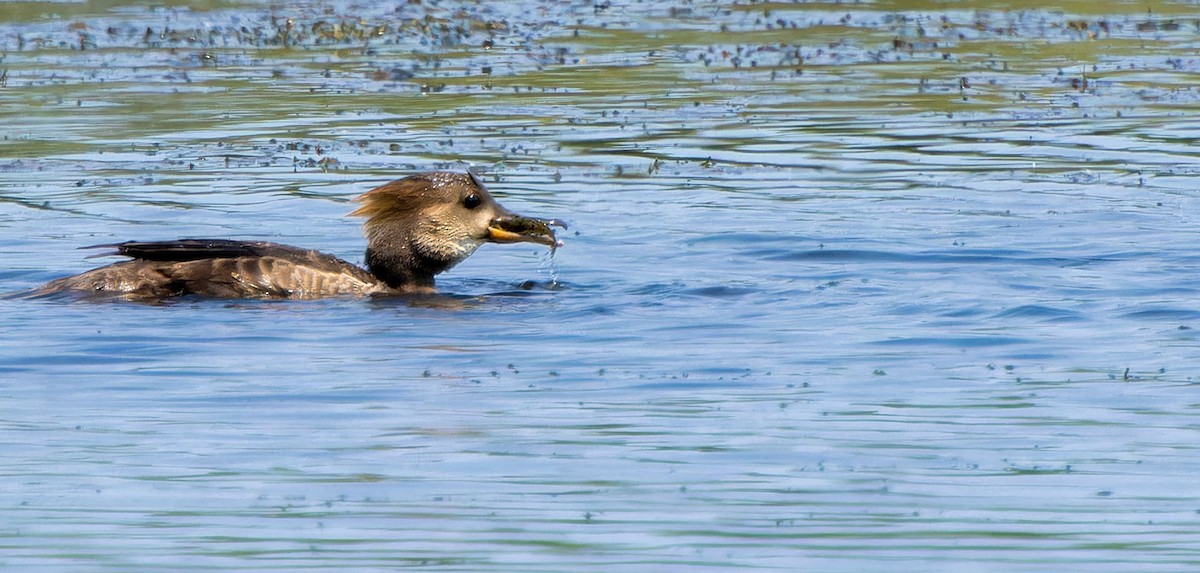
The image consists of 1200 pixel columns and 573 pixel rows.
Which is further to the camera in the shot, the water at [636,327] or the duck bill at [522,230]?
the duck bill at [522,230]

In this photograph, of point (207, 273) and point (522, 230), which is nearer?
point (207, 273)

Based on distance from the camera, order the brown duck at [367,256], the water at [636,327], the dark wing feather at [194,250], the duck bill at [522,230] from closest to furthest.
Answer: the water at [636,327], the dark wing feather at [194,250], the brown duck at [367,256], the duck bill at [522,230]

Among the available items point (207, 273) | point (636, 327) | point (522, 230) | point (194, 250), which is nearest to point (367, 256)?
point (522, 230)

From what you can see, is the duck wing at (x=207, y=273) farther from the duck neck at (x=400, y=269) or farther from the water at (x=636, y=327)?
the duck neck at (x=400, y=269)

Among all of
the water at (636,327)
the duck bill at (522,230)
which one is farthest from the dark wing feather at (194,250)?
the duck bill at (522,230)

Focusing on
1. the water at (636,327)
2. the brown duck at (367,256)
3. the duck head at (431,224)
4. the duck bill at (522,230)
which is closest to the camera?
the water at (636,327)

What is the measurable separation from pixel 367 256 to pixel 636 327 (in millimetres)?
2227

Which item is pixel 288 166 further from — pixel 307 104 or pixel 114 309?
pixel 114 309

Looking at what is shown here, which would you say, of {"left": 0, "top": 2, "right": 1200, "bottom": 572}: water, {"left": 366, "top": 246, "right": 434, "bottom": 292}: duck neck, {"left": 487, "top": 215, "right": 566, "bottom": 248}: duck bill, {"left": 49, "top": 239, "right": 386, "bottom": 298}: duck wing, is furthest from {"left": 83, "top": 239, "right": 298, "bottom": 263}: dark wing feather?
{"left": 487, "top": 215, "right": 566, "bottom": 248}: duck bill

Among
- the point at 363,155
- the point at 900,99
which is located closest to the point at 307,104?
the point at 363,155

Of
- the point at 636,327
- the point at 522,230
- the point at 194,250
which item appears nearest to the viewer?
the point at 636,327

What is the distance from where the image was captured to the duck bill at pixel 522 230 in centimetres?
1120

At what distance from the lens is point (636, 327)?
32.7 feet

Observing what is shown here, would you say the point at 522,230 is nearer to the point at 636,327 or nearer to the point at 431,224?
the point at 431,224
